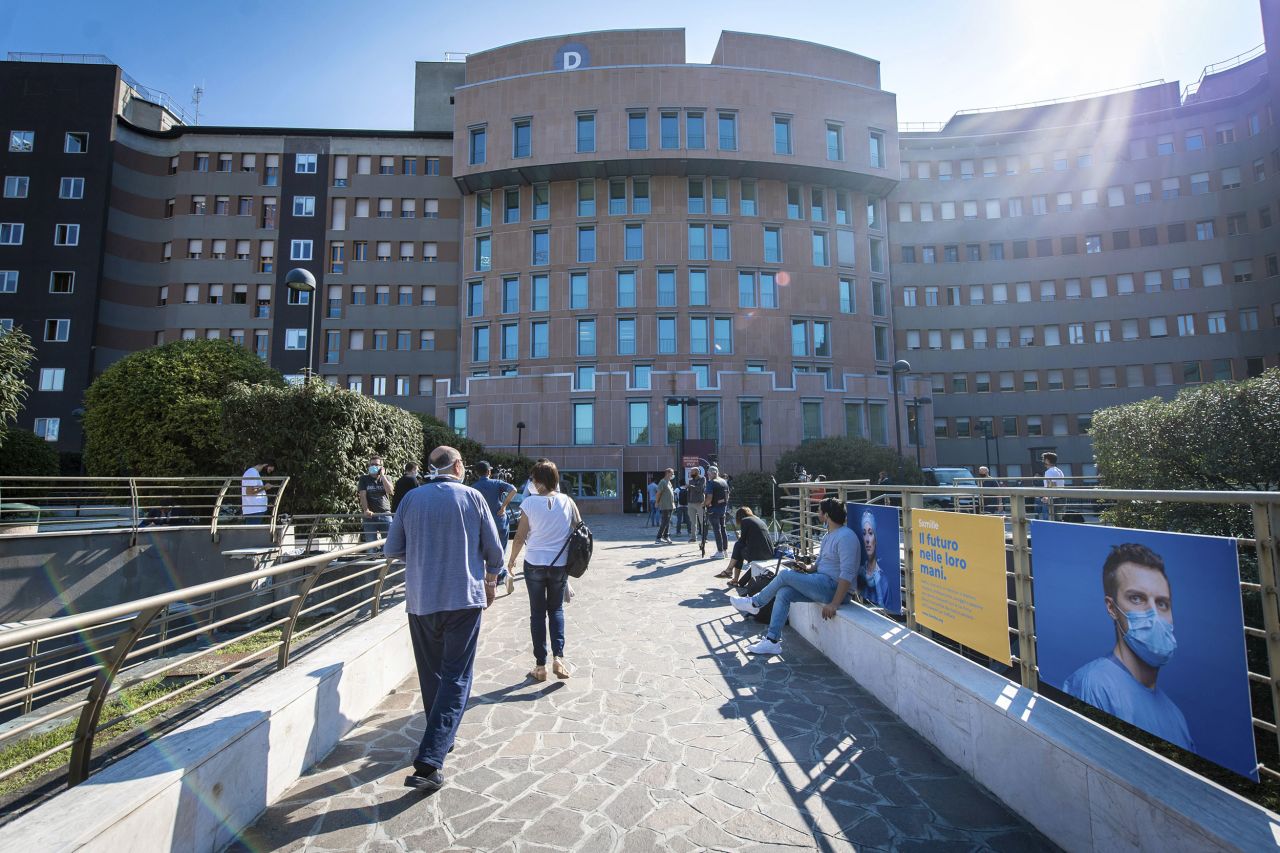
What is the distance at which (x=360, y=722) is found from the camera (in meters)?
4.45

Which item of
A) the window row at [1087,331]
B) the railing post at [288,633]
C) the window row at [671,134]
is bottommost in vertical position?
the railing post at [288,633]

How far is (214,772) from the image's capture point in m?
2.76

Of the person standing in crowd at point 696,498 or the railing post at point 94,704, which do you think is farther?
the person standing in crowd at point 696,498

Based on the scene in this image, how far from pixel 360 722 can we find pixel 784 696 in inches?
127

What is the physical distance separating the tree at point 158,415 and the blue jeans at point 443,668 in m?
15.0

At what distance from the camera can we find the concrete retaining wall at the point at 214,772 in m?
2.18

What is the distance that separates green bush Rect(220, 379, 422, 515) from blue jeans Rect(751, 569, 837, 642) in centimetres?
961

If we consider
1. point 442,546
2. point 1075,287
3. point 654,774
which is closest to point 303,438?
Result: point 442,546

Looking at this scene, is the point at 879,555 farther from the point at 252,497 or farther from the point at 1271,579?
the point at 252,497

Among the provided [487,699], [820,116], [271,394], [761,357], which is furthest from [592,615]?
[820,116]

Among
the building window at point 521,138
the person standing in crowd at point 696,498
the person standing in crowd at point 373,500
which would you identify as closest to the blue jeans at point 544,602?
the person standing in crowd at point 373,500

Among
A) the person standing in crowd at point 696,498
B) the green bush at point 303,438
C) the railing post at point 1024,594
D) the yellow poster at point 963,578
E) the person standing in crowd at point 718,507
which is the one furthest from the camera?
the person standing in crowd at point 696,498

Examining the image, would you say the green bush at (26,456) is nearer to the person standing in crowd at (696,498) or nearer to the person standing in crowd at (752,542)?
the person standing in crowd at (696,498)

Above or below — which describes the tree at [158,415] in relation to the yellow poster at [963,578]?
above
